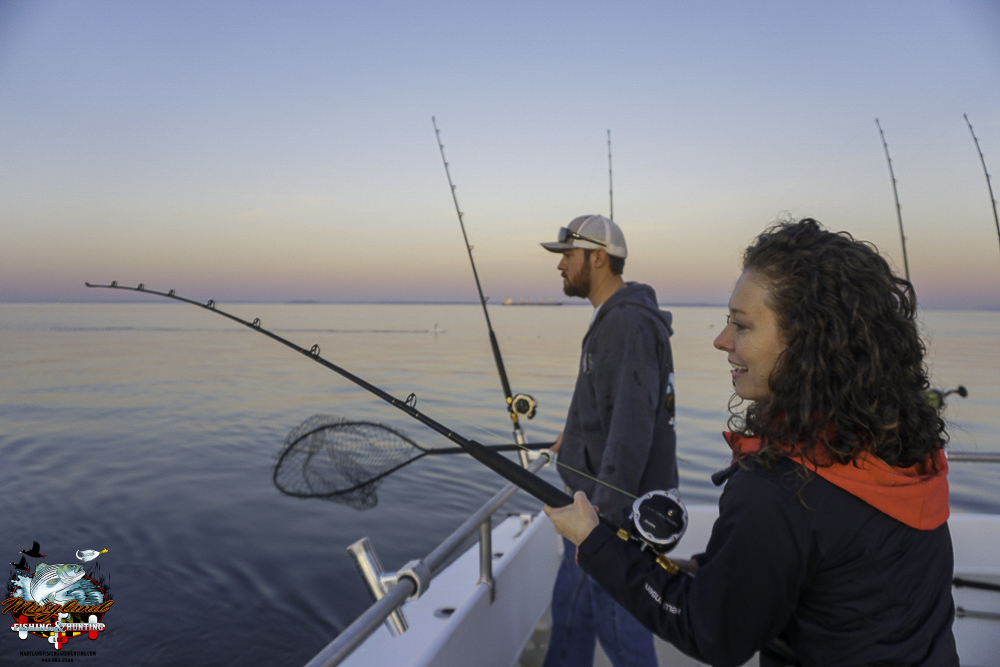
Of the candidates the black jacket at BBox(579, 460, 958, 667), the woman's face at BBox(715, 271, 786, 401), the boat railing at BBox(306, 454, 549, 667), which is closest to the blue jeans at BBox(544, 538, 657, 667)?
the boat railing at BBox(306, 454, 549, 667)

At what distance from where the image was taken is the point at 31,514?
678 cm

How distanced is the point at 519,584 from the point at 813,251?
7.05ft

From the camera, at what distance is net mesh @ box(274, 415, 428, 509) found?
283 cm

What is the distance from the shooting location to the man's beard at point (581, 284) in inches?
107

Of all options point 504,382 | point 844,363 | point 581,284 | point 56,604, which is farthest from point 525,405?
point 56,604

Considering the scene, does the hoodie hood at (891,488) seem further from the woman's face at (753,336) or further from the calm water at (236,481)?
the calm water at (236,481)

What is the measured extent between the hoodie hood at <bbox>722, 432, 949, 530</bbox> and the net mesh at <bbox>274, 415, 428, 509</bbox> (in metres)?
1.94

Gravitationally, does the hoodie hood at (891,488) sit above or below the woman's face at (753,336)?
below

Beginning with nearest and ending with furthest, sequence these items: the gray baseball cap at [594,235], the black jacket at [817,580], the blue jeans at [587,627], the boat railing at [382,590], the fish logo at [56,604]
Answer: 1. the black jacket at [817,580]
2. the boat railing at [382,590]
3. the blue jeans at [587,627]
4. the gray baseball cap at [594,235]
5. the fish logo at [56,604]

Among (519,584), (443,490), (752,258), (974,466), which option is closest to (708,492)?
(443,490)

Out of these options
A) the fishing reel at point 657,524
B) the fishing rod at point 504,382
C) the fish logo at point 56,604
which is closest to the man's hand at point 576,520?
the fishing reel at point 657,524

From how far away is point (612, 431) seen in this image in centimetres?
221

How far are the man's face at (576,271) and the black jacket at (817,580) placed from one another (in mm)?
1687

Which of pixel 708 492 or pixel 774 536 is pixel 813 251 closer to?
pixel 774 536
